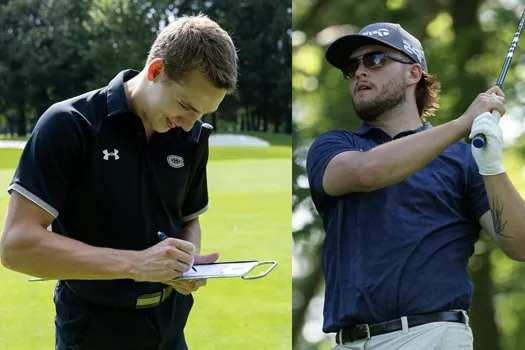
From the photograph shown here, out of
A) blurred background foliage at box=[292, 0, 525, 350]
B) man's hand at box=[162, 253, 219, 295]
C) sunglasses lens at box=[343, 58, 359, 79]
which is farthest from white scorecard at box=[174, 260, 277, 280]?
blurred background foliage at box=[292, 0, 525, 350]

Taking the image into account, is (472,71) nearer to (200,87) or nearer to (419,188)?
(419,188)

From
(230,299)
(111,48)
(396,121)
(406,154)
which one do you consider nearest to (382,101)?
(396,121)

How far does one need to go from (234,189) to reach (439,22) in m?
8.96

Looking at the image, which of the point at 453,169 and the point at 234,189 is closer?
the point at 453,169

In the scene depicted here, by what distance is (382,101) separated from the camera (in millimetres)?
2043

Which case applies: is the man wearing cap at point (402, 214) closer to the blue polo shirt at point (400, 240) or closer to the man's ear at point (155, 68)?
the blue polo shirt at point (400, 240)

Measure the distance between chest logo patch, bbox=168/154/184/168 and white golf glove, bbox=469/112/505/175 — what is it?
0.70 m

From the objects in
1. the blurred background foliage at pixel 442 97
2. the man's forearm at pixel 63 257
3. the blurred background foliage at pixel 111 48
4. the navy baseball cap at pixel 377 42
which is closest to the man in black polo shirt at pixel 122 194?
the man's forearm at pixel 63 257

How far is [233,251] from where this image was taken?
7188 millimetres

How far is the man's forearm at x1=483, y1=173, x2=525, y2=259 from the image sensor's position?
1.81m

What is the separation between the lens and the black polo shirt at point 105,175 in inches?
61.4

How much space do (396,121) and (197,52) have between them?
71cm

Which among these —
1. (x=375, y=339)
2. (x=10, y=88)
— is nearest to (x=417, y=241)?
(x=375, y=339)

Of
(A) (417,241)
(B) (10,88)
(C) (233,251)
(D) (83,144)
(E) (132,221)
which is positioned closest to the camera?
(D) (83,144)
